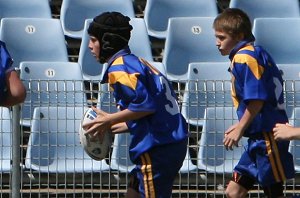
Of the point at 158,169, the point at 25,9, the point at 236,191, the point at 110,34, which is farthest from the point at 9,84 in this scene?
the point at 25,9

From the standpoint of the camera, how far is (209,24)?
923cm

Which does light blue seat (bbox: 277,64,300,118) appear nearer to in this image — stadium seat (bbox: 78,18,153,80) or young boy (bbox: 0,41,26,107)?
stadium seat (bbox: 78,18,153,80)

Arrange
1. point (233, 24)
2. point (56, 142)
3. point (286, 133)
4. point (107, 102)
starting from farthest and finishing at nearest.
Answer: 1. point (56, 142)
2. point (107, 102)
3. point (233, 24)
4. point (286, 133)

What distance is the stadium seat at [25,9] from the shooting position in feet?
31.8

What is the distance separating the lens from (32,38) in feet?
29.9

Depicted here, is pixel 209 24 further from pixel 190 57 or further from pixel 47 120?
pixel 47 120

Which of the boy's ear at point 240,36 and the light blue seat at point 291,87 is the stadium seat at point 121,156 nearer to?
the light blue seat at point 291,87

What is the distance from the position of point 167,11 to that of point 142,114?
13.4 feet

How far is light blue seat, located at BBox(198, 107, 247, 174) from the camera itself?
24.9 ft

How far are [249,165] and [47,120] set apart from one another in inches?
72.2

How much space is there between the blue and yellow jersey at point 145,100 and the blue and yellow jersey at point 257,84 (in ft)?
1.31

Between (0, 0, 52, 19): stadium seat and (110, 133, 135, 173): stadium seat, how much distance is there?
2.33m

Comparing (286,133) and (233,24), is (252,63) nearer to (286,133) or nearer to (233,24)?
(233,24)

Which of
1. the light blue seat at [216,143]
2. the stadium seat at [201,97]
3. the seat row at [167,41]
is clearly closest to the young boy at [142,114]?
the stadium seat at [201,97]
